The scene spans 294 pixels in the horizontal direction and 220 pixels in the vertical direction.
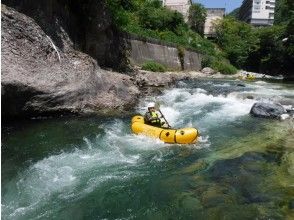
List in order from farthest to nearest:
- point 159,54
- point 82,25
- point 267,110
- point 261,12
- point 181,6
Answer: point 261,12 → point 181,6 → point 159,54 → point 82,25 → point 267,110

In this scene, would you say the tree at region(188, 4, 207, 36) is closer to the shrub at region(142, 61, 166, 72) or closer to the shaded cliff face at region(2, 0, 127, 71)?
the shrub at region(142, 61, 166, 72)

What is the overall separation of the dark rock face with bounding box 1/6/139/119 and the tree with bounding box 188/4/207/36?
1686 inches

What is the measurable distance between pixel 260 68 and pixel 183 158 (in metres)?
41.8

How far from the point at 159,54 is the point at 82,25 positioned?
48.3 ft

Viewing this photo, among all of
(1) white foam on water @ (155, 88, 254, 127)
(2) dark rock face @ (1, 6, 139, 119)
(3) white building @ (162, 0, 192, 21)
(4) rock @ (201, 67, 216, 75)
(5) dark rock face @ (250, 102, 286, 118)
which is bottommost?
(4) rock @ (201, 67, 216, 75)

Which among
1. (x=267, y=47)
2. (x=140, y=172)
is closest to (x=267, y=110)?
(x=140, y=172)

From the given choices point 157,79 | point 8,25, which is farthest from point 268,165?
point 157,79

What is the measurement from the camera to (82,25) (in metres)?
17.4

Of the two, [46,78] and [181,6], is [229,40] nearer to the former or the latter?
[181,6]

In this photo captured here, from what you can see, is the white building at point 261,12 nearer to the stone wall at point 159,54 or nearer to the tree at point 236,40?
the tree at point 236,40

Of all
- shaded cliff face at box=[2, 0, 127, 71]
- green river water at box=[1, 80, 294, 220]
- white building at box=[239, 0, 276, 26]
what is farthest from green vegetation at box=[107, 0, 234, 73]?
white building at box=[239, 0, 276, 26]

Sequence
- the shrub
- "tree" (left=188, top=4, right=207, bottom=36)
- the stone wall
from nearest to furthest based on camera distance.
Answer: the shrub
the stone wall
"tree" (left=188, top=4, right=207, bottom=36)

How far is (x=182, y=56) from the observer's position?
35188 millimetres

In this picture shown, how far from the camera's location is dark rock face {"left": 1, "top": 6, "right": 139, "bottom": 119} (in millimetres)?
11000
